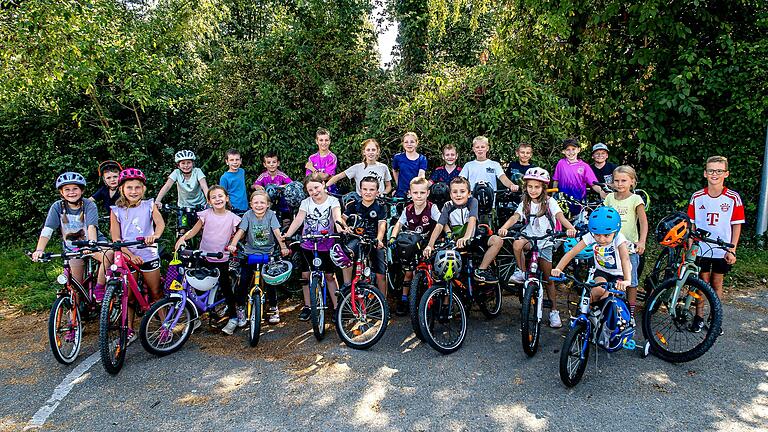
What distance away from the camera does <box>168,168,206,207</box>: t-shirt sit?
6.72m

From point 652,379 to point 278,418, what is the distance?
317 cm

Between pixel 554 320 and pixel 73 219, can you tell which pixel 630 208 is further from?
pixel 73 219

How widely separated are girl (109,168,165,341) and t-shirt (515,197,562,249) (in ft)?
12.7

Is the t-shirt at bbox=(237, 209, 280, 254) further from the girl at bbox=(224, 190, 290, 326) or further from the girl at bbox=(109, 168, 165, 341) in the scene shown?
the girl at bbox=(109, 168, 165, 341)

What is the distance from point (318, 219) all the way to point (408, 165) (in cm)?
175

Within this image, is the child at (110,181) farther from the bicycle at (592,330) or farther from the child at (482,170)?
the bicycle at (592,330)

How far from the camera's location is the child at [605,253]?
4.11 meters

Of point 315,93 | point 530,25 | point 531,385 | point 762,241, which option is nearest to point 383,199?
point 531,385

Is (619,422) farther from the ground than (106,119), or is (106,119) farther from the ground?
(106,119)

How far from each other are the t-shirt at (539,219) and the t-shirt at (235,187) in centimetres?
378

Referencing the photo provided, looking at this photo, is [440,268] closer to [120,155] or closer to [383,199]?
[383,199]

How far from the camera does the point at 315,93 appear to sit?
8758mm

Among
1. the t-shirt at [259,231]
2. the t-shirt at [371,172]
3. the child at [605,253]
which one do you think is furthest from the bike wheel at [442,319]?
the t-shirt at [371,172]

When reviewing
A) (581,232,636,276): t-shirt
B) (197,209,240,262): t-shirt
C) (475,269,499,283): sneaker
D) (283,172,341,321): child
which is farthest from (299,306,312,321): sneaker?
(581,232,636,276): t-shirt
